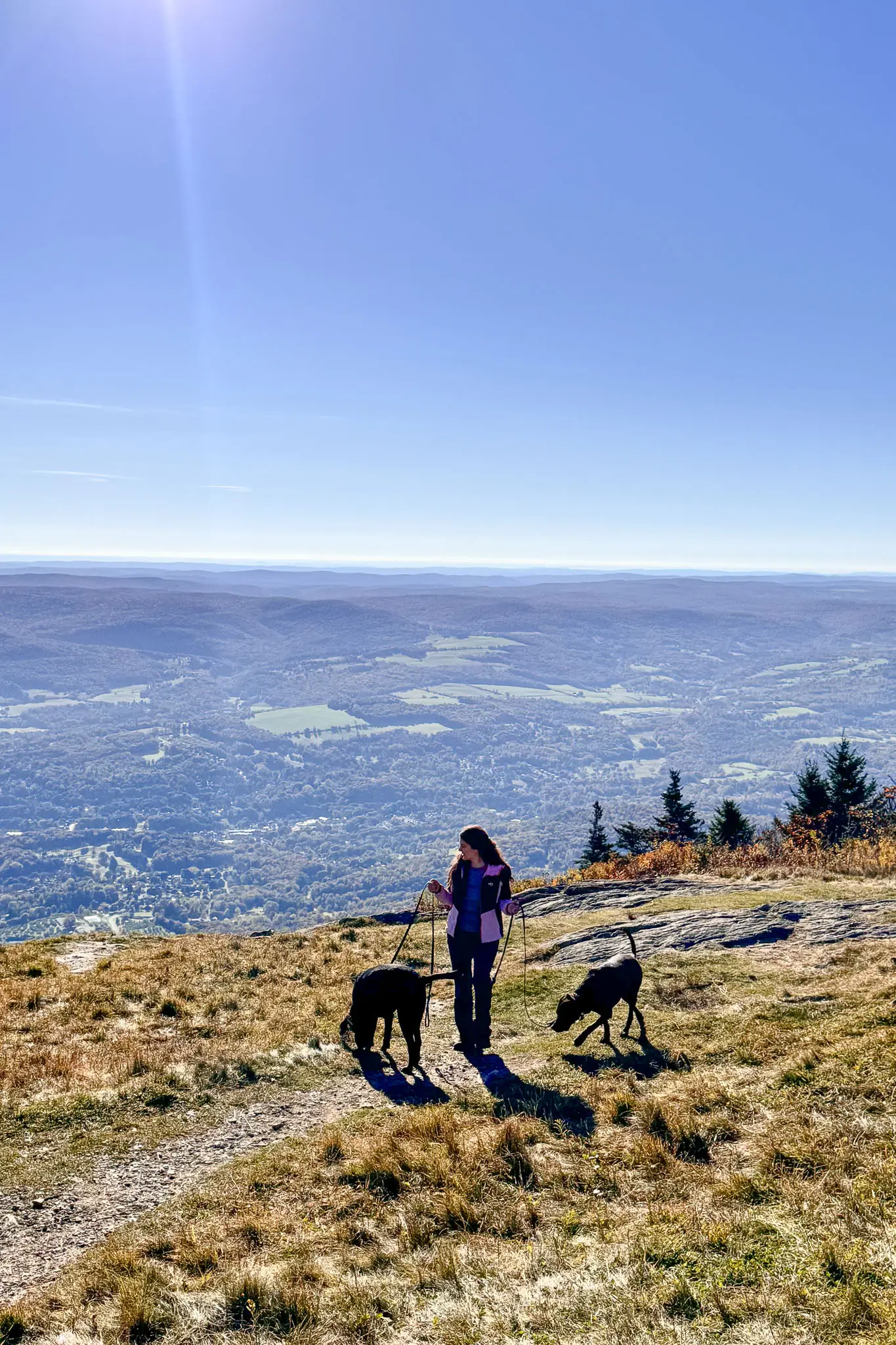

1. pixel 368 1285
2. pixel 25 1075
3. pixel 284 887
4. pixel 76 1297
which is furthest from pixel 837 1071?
pixel 284 887

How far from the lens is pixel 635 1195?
6.44 m

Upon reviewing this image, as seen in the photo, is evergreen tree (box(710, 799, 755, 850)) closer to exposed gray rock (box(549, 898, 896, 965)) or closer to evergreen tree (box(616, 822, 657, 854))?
evergreen tree (box(616, 822, 657, 854))

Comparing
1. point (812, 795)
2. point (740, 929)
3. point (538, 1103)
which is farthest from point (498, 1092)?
point (812, 795)

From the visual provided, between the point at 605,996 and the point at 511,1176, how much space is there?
14.0 ft

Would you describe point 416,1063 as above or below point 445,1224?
below

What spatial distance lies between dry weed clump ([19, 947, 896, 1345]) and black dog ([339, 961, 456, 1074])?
1.62 m

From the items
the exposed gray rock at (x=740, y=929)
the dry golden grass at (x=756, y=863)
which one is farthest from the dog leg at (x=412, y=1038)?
the dry golden grass at (x=756, y=863)

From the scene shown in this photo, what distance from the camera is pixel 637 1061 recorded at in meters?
9.98

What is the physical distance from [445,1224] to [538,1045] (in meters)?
5.29

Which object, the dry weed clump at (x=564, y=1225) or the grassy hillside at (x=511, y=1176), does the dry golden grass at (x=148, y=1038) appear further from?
the dry weed clump at (x=564, y=1225)

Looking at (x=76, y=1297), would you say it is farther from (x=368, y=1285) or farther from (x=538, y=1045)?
(x=538, y=1045)

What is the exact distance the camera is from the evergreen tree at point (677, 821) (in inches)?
1601

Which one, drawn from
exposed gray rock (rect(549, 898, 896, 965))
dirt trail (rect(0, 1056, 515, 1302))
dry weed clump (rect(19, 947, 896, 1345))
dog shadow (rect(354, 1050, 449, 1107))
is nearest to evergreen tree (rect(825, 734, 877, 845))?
exposed gray rock (rect(549, 898, 896, 965))

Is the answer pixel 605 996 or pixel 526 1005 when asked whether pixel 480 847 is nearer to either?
pixel 605 996
